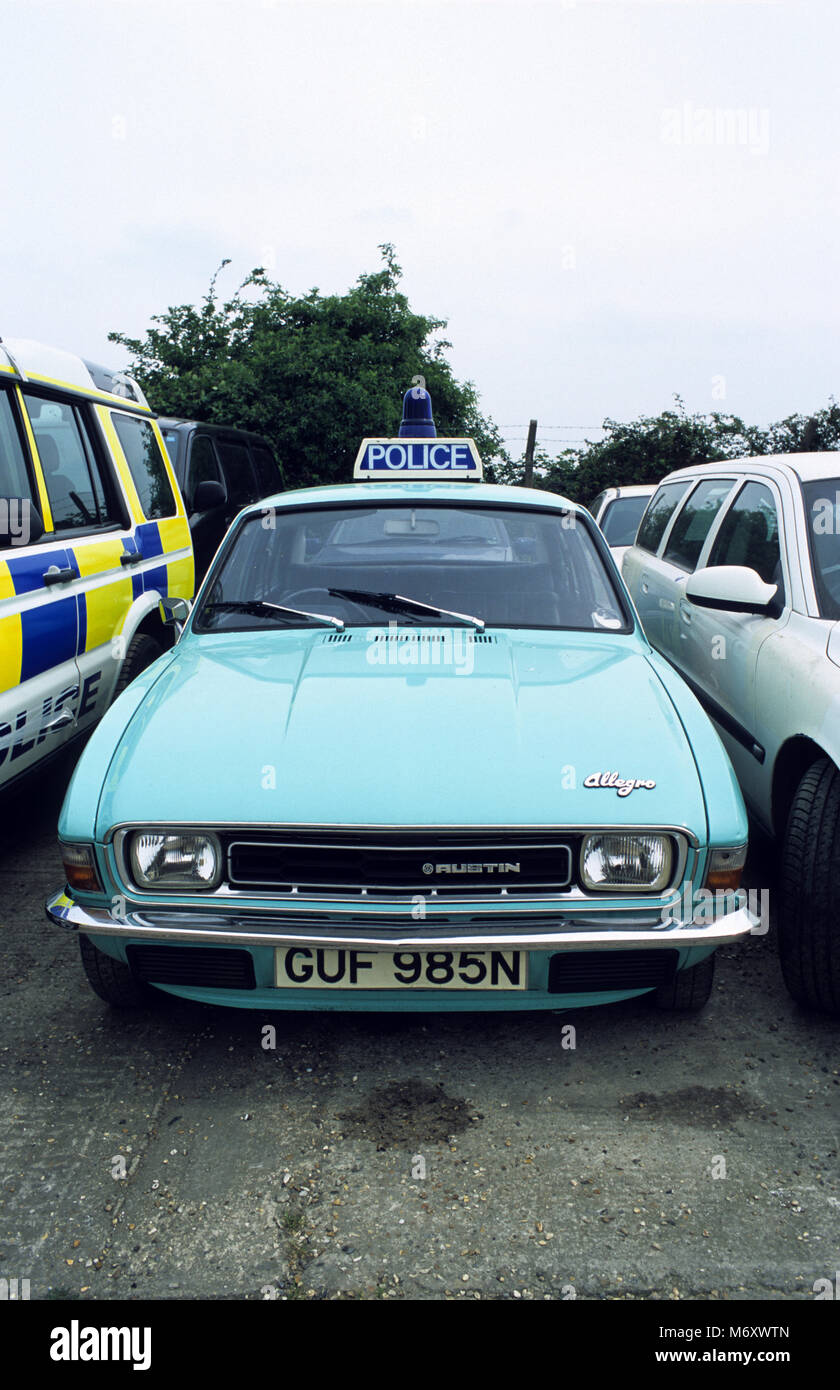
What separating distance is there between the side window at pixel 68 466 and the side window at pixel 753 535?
2682 mm

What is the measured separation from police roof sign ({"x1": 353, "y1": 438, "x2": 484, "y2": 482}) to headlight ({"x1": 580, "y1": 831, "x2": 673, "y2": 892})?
3040mm

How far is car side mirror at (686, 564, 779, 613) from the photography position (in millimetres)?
3463

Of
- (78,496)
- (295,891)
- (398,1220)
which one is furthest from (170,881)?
(78,496)

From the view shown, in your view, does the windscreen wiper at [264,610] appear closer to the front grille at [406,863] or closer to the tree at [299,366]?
the front grille at [406,863]

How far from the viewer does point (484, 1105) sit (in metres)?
2.57

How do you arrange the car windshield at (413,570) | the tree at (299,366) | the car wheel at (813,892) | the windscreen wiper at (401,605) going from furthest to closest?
1. the tree at (299,366)
2. the car windshield at (413,570)
3. the windscreen wiper at (401,605)
4. the car wheel at (813,892)

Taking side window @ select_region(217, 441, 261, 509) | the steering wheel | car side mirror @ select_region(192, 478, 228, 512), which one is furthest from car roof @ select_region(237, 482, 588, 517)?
side window @ select_region(217, 441, 261, 509)

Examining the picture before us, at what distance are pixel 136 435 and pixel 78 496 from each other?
3.56 feet

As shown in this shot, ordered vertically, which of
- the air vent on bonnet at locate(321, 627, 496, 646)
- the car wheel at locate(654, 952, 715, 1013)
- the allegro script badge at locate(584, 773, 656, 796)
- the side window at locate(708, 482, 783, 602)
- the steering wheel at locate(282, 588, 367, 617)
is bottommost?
the car wheel at locate(654, 952, 715, 1013)

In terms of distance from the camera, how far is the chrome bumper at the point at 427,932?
2.41 metres

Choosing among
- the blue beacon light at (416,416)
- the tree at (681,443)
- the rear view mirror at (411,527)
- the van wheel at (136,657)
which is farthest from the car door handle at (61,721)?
the tree at (681,443)

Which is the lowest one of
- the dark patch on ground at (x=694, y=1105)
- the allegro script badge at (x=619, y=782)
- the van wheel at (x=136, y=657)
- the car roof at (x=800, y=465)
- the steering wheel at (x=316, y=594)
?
the dark patch on ground at (x=694, y=1105)

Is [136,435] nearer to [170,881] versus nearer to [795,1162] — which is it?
[170,881]

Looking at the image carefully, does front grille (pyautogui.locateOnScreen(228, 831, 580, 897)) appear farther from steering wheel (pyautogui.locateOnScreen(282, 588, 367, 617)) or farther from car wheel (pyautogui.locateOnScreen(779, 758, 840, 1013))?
steering wheel (pyautogui.locateOnScreen(282, 588, 367, 617))
